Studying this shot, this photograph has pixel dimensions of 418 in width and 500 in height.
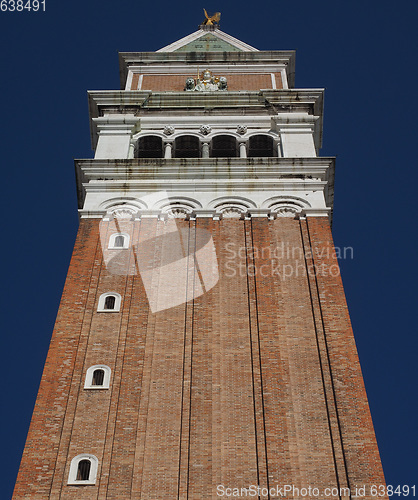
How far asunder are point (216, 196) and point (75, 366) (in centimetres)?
1109

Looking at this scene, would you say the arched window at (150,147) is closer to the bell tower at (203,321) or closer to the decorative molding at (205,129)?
the bell tower at (203,321)

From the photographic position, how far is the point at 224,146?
44844mm

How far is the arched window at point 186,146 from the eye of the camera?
44.5 metres

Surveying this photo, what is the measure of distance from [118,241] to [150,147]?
9.23 m

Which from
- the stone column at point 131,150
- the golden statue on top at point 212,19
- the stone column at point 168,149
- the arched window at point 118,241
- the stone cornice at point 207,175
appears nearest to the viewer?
the arched window at point 118,241

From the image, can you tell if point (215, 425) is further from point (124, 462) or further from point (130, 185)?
point (130, 185)

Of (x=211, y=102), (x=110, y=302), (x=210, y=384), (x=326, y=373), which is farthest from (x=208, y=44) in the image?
(x=210, y=384)

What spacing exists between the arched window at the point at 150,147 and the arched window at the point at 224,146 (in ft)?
7.21
